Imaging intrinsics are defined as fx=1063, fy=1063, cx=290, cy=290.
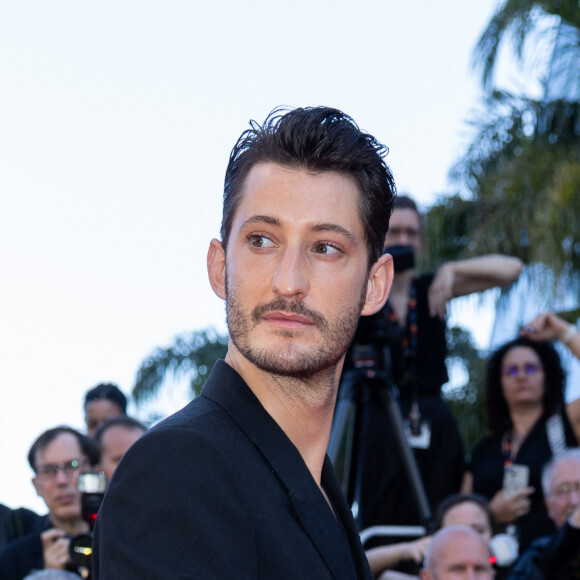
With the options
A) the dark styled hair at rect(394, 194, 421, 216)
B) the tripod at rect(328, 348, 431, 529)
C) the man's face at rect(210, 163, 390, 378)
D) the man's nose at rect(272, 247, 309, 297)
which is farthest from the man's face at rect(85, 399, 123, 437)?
the man's nose at rect(272, 247, 309, 297)

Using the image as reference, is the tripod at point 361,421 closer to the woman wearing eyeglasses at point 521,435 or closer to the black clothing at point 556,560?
the woman wearing eyeglasses at point 521,435

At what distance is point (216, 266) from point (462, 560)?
9.10 feet

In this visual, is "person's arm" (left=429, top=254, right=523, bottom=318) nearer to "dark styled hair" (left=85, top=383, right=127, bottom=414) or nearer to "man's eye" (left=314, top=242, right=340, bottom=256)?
"dark styled hair" (left=85, top=383, right=127, bottom=414)

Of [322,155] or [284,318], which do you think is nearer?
[284,318]

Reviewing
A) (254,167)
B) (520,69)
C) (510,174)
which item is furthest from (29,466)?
(520,69)

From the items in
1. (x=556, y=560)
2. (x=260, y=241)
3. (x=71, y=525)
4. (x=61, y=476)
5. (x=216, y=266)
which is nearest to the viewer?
(x=260, y=241)

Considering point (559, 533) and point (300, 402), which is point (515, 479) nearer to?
point (559, 533)

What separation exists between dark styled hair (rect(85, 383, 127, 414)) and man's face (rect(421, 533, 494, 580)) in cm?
266

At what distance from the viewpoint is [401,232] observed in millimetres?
5211

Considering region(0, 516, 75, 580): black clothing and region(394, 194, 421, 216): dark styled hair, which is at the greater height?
region(394, 194, 421, 216): dark styled hair

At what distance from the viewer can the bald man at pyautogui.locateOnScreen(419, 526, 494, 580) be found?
15.1ft

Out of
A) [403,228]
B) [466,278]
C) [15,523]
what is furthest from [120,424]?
[466,278]

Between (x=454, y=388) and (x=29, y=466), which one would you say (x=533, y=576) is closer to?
(x=29, y=466)

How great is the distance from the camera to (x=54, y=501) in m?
5.38
